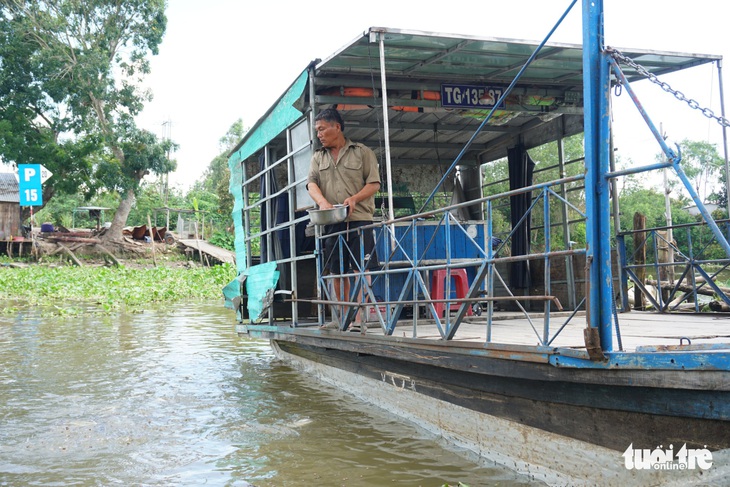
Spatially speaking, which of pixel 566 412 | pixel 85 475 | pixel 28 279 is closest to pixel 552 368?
pixel 566 412

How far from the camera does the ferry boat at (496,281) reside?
290cm

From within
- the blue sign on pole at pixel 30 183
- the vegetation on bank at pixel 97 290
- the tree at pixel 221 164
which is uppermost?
the tree at pixel 221 164

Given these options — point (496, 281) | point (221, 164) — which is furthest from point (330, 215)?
point (221, 164)

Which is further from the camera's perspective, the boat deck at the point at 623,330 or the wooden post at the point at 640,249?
the wooden post at the point at 640,249

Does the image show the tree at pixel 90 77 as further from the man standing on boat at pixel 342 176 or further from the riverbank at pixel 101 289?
the man standing on boat at pixel 342 176

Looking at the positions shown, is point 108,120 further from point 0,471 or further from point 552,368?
point 552,368

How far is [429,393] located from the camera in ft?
14.8

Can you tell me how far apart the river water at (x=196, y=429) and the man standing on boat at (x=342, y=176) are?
107 cm

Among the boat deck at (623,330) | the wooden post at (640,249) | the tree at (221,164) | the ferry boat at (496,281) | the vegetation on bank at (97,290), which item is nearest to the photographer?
the ferry boat at (496,281)

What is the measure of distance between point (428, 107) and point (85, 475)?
443 centimetres

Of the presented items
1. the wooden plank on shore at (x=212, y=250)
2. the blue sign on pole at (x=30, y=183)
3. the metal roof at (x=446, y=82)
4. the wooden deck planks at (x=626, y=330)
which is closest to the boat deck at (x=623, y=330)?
the wooden deck planks at (x=626, y=330)

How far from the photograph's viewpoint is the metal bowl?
5.13 m

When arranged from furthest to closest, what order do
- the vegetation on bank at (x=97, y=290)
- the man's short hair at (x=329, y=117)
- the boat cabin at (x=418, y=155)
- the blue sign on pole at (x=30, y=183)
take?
the blue sign on pole at (x=30, y=183), the vegetation on bank at (x=97, y=290), the man's short hair at (x=329, y=117), the boat cabin at (x=418, y=155)

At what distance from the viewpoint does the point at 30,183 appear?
963 inches
